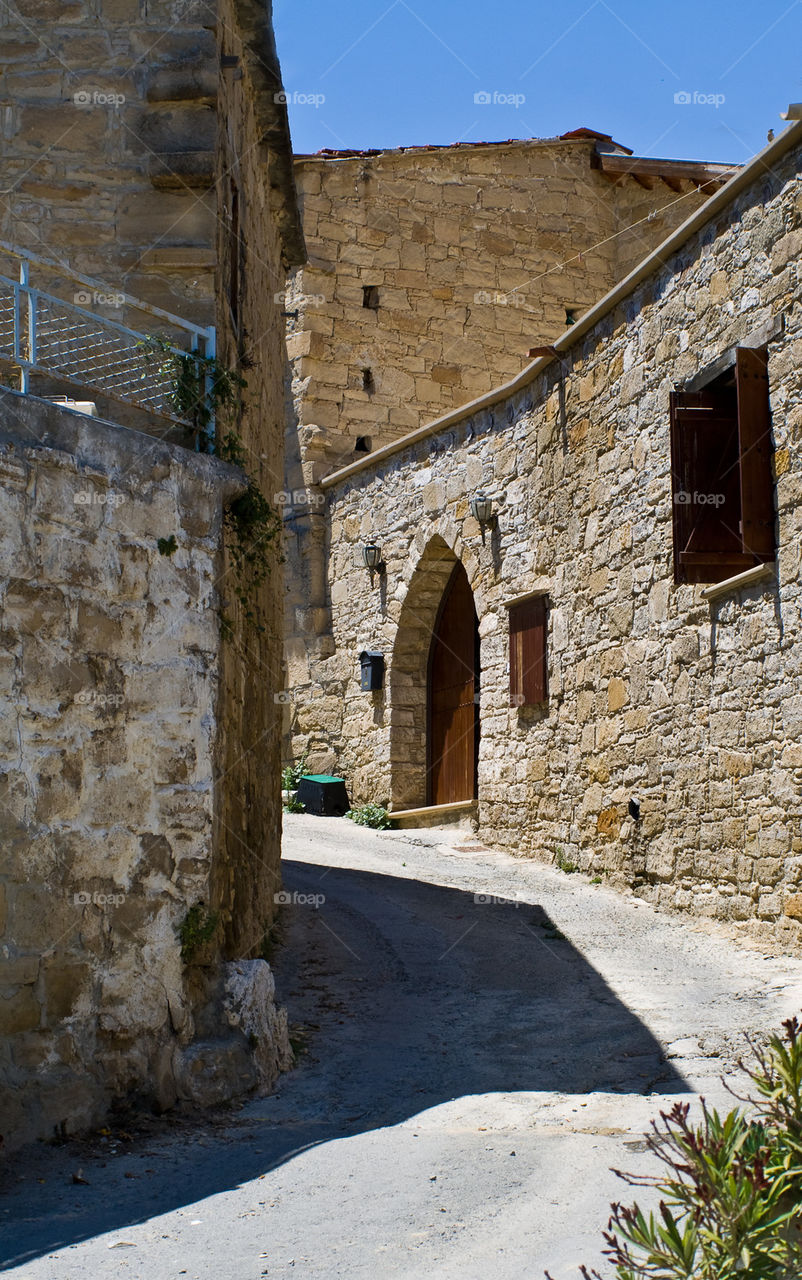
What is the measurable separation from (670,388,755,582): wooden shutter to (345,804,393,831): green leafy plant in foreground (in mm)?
5332

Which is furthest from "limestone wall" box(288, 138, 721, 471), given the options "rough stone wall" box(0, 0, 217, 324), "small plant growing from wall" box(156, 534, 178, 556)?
"small plant growing from wall" box(156, 534, 178, 556)

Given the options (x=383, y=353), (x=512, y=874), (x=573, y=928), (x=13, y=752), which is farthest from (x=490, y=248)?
(x=13, y=752)

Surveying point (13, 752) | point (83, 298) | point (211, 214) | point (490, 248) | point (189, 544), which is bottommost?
point (13, 752)

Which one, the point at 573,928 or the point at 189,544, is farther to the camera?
the point at 573,928

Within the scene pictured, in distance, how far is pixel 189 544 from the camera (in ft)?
17.8

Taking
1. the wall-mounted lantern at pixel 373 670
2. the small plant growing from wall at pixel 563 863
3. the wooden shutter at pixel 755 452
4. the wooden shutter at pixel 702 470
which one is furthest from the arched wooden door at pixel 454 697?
the wooden shutter at pixel 755 452

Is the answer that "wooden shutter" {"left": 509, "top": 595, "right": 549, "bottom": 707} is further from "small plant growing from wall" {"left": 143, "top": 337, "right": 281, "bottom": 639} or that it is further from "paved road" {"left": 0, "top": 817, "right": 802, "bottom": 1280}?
"small plant growing from wall" {"left": 143, "top": 337, "right": 281, "bottom": 639}

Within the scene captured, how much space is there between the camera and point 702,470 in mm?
8422

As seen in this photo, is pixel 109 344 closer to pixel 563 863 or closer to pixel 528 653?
pixel 528 653

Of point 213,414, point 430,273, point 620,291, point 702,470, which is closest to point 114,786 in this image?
point 213,414

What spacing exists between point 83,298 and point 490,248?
1055cm

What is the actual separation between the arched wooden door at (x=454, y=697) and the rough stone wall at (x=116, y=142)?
23.0 feet

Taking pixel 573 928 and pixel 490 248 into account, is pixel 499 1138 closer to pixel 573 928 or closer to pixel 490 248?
pixel 573 928

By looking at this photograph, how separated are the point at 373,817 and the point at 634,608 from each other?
4.57 meters
